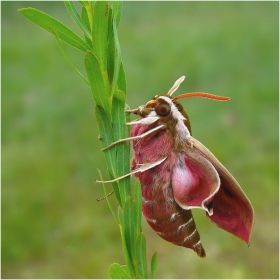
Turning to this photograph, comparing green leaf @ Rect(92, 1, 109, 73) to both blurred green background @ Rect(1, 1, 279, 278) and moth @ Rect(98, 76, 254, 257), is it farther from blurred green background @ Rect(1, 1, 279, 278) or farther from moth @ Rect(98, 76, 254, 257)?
blurred green background @ Rect(1, 1, 279, 278)

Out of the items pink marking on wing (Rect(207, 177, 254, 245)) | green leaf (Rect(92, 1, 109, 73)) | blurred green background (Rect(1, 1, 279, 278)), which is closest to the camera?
green leaf (Rect(92, 1, 109, 73))

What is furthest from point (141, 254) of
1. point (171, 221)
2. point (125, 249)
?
point (171, 221)

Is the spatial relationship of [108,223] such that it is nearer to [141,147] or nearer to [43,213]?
[43,213]

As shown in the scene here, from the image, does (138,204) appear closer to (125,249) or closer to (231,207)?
(125,249)

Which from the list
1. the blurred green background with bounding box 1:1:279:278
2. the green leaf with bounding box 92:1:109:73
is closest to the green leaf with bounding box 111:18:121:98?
the green leaf with bounding box 92:1:109:73

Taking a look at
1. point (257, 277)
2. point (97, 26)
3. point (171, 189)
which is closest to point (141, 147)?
point (171, 189)

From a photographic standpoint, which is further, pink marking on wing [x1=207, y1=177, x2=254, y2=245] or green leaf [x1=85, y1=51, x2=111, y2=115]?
pink marking on wing [x1=207, y1=177, x2=254, y2=245]
